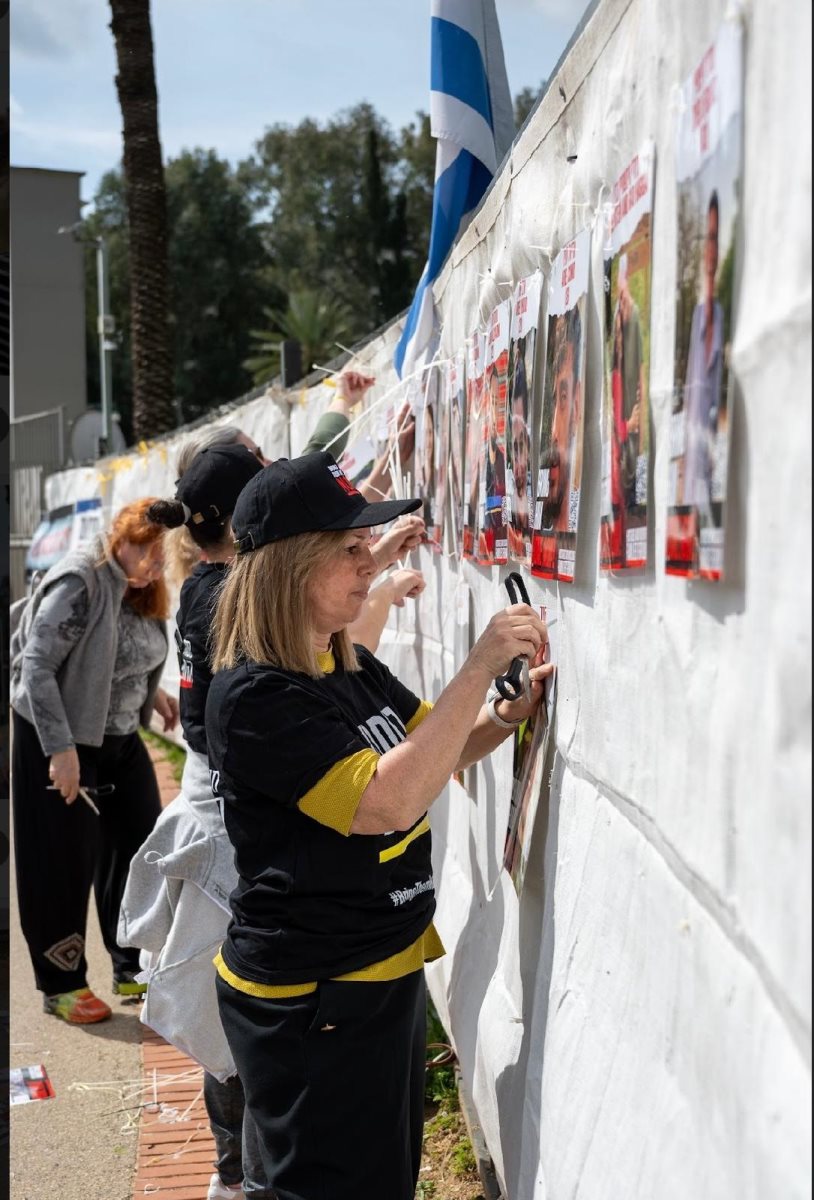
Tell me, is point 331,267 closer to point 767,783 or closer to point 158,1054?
point 158,1054

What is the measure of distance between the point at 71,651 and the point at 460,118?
2.41 m

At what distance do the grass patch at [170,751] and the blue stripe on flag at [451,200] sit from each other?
5.80 metres

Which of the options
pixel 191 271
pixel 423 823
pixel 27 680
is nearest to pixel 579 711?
pixel 423 823

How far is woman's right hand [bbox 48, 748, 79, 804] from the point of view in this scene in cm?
486

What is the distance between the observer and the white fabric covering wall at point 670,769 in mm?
1157

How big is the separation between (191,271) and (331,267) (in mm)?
4757

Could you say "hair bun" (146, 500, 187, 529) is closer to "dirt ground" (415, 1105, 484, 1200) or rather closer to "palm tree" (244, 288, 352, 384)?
"dirt ground" (415, 1105, 484, 1200)

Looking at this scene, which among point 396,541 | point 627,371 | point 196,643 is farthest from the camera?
point 396,541

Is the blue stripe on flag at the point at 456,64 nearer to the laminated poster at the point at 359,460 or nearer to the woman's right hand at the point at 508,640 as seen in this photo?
the laminated poster at the point at 359,460

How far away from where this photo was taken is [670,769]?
1.59 metres

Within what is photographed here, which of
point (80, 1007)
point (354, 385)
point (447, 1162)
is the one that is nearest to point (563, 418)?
point (447, 1162)

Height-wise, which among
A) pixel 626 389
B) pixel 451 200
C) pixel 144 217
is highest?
pixel 144 217

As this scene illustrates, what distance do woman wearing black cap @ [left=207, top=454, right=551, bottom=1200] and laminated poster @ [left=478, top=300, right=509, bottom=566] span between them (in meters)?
0.46

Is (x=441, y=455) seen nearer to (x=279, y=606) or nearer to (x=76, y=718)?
(x=279, y=606)
